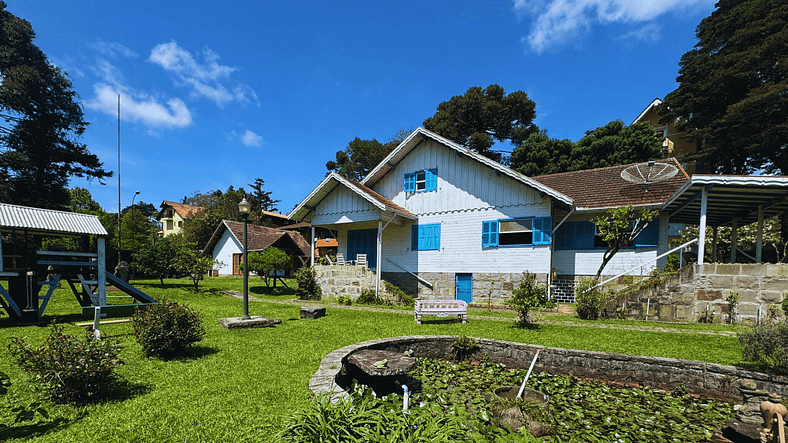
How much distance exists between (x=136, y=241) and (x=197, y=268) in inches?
592

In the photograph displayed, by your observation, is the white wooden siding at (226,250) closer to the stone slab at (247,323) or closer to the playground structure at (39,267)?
the playground structure at (39,267)

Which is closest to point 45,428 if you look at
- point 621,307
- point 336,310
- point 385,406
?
point 385,406

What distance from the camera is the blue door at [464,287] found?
655 inches

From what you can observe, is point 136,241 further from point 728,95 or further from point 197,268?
point 728,95

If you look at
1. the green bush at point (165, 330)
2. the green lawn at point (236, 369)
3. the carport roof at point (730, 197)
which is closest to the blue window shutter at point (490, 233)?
the green lawn at point (236, 369)

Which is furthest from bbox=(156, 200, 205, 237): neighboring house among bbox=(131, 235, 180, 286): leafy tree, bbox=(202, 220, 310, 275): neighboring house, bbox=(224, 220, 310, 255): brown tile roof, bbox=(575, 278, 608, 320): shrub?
bbox=(575, 278, 608, 320): shrub

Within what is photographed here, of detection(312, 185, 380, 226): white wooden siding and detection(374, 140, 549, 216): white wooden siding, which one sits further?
detection(312, 185, 380, 226): white wooden siding

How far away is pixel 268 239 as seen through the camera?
29656 millimetres

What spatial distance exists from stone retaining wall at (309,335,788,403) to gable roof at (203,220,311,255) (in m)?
22.0

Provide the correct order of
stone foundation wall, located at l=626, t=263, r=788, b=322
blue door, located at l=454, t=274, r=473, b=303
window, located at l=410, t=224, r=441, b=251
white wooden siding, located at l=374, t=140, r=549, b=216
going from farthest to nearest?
window, located at l=410, t=224, r=441, b=251
blue door, located at l=454, t=274, r=473, b=303
white wooden siding, located at l=374, t=140, r=549, b=216
stone foundation wall, located at l=626, t=263, r=788, b=322

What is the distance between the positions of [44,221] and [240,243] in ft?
74.4

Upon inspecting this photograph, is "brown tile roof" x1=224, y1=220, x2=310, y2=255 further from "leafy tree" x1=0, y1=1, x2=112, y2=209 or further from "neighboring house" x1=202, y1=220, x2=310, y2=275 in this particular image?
"leafy tree" x1=0, y1=1, x2=112, y2=209

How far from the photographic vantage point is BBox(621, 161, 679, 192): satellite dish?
14195 millimetres

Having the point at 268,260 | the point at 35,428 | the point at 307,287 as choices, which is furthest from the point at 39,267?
the point at 307,287
